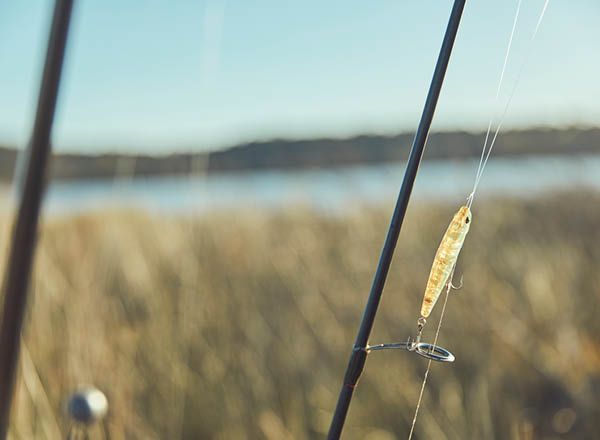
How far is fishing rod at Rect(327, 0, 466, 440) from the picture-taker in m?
0.17

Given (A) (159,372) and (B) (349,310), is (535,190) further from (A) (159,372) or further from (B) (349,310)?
(A) (159,372)

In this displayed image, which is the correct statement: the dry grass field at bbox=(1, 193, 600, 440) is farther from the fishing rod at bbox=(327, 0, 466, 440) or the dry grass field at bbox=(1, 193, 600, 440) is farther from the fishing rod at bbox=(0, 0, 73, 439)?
the fishing rod at bbox=(327, 0, 466, 440)

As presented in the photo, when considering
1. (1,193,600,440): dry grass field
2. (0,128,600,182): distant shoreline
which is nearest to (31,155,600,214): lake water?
(0,128,600,182): distant shoreline

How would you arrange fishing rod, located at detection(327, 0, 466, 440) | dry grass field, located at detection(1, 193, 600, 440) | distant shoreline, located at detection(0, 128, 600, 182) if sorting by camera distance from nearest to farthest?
1. fishing rod, located at detection(327, 0, 466, 440)
2. dry grass field, located at detection(1, 193, 600, 440)
3. distant shoreline, located at detection(0, 128, 600, 182)

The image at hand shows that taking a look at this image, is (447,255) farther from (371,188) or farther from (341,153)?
(341,153)

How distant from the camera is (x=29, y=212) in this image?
0.78 feet

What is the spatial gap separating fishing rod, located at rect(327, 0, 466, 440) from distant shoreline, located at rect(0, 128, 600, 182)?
0.32 m

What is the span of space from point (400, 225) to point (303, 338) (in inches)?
45.9

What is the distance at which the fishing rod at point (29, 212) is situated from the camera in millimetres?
234

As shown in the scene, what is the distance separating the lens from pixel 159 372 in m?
1.15

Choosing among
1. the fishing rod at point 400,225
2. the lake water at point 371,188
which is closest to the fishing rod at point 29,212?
the fishing rod at point 400,225

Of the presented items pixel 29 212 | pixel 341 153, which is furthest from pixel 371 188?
pixel 29 212

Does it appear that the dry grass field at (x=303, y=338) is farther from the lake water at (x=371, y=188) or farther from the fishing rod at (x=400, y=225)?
the fishing rod at (x=400, y=225)

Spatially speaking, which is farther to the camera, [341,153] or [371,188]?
[341,153]
